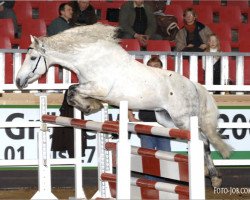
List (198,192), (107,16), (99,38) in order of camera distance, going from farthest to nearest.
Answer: (107,16) < (99,38) < (198,192)

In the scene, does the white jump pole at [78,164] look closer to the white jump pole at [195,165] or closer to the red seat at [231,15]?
the white jump pole at [195,165]

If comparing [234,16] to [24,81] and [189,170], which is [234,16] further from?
[189,170]

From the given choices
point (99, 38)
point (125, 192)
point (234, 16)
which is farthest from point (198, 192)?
point (234, 16)

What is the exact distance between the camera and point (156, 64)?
42.2ft

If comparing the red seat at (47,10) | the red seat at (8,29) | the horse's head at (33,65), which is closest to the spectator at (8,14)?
the red seat at (8,29)

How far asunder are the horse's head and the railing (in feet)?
3.95

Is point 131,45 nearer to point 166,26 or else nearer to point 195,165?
point 166,26

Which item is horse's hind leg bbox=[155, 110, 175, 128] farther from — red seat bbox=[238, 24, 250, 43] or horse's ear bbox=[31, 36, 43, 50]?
red seat bbox=[238, 24, 250, 43]

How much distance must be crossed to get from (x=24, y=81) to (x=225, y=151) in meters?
A: 2.69

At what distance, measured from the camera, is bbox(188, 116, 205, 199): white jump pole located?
8.04m

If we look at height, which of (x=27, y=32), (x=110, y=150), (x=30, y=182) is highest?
(x=27, y=32)

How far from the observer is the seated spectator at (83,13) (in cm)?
1489

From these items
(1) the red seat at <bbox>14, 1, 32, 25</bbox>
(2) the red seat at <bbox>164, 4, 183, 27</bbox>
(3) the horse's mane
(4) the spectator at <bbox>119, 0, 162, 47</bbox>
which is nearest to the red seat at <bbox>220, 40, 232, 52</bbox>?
(4) the spectator at <bbox>119, 0, 162, 47</bbox>

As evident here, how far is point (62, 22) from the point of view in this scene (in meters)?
14.3
